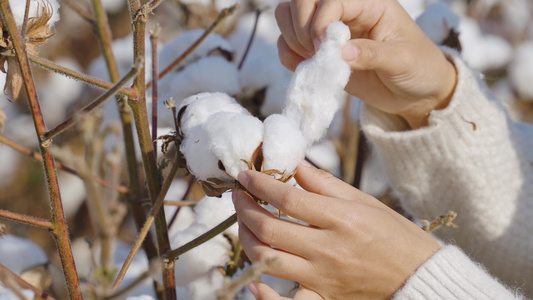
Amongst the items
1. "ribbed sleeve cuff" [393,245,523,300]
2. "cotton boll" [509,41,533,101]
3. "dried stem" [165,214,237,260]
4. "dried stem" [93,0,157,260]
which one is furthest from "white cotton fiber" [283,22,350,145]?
"cotton boll" [509,41,533,101]

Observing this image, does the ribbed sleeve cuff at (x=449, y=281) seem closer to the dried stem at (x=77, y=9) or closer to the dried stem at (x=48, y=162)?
the dried stem at (x=48, y=162)

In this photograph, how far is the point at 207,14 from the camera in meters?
1.29

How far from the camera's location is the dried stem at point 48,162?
50cm

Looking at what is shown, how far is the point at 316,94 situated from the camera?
0.60 m

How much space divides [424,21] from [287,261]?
0.67 meters

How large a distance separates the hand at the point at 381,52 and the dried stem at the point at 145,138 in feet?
0.75

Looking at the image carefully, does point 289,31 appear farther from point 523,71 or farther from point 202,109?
point 523,71

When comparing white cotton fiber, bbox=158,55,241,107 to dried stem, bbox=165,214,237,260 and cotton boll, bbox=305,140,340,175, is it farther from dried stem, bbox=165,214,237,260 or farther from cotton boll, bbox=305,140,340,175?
cotton boll, bbox=305,140,340,175

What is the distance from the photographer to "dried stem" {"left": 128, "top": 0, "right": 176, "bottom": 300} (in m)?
0.59

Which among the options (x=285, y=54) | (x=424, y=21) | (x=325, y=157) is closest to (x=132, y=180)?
(x=285, y=54)

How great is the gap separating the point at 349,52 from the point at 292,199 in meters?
0.21

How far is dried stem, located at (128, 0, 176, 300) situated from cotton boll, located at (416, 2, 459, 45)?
2.21ft

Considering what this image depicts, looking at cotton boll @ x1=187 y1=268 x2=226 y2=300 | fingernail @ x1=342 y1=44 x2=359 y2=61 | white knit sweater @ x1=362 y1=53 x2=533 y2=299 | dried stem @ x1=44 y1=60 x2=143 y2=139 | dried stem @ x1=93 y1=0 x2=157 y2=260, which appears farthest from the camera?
white knit sweater @ x1=362 y1=53 x2=533 y2=299

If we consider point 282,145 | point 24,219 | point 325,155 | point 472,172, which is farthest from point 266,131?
point 325,155
